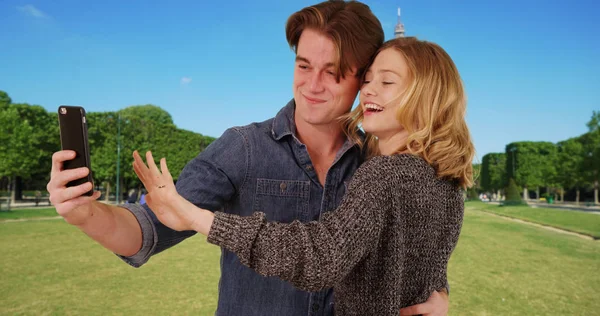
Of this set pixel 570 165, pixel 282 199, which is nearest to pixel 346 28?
pixel 282 199

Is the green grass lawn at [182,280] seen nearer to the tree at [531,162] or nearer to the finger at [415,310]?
the finger at [415,310]

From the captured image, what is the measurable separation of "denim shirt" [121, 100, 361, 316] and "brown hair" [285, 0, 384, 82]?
533 mm

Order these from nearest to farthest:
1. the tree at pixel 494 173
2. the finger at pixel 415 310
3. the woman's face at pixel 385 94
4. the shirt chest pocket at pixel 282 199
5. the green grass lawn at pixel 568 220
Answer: the finger at pixel 415 310, the woman's face at pixel 385 94, the shirt chest pocket at pixel 282 199, the green grass lawn at pixel 568 220, the tree at pixel 494 173

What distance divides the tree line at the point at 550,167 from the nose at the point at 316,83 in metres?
49.0

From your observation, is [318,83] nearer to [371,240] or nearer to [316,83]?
[316,83]

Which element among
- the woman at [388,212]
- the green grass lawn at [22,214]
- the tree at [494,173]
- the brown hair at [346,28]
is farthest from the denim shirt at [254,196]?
the tree at [494,173]

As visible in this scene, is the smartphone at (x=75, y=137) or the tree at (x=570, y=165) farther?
the tree at (x=570, y=165)

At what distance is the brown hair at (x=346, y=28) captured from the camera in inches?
100

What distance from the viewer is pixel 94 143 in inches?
1639

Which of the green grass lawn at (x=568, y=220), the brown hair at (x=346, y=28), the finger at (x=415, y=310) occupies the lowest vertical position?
the green grass lawn at (x=568, y=220)

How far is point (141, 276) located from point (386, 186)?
8.26 meters

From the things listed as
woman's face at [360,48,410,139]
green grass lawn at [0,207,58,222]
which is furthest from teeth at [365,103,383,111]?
green grass lawn at [0,207,58,222]

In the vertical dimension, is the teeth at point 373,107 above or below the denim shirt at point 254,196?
above

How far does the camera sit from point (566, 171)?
53.6 m
